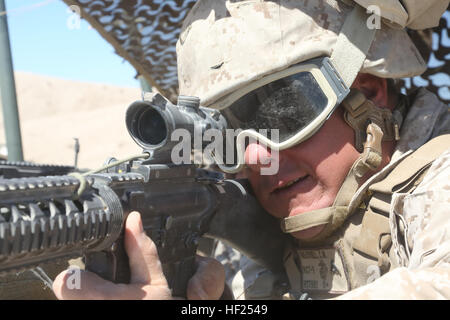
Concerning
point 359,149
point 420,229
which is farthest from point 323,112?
point 420,229

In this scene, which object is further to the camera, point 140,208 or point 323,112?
point 323,112

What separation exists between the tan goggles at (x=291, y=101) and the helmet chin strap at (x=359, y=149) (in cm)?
12

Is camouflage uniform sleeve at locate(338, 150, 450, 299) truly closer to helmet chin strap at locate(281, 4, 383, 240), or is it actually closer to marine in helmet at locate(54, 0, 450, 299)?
marine in helmet at locate(54, 0, 450, 299)

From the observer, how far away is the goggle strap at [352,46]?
2.18 m

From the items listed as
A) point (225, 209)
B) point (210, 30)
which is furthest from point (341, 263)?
point (210, 30)

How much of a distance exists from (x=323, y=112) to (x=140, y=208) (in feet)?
3.14

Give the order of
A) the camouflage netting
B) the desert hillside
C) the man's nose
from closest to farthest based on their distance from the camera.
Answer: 1. the man's nose
2. the camouflage netting
3. the desert hillside

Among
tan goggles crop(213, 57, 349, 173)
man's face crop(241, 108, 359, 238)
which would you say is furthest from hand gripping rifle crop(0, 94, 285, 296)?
tan goggles crop(213, 57, 349, 173)

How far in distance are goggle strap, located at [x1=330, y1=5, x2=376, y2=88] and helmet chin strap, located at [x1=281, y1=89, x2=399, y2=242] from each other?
112mm

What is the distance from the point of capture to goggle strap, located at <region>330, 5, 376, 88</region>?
2.18 m

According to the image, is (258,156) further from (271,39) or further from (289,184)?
(271,39)

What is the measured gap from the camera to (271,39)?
2.15 m

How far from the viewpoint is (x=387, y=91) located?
2.47m

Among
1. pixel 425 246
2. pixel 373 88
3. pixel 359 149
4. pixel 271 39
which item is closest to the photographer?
pixel 425 246
